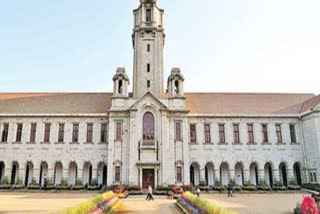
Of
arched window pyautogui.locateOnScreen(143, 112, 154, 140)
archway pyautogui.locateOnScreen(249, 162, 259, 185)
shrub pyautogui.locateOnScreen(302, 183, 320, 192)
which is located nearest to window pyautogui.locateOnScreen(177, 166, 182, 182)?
arched window pyautogui.locateOnScreen(143, 112, 154, 140)

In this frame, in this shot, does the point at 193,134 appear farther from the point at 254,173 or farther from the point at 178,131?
the point at 254,173

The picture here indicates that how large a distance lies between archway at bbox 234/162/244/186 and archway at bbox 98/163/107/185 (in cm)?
1764

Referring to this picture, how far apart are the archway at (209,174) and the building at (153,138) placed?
Result: 0.13 meters

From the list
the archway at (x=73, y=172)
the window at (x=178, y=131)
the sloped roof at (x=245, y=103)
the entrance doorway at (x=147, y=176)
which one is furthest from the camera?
the sloped roof at (x=245, y=103)

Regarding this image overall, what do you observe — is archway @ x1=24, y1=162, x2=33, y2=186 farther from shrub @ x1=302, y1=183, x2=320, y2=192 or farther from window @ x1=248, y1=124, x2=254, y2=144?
shrub @ x1=302, y1=183, x2=320, y2=192

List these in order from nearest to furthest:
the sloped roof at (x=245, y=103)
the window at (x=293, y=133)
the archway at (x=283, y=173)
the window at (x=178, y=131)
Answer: the window at (x=178, y=131) → the archway at (x=283, y=173) → the window at (x=293, y=133) → the sloped roof at (x=245, y=103)

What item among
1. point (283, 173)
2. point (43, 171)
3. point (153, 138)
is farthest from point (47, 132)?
point (283, 173)

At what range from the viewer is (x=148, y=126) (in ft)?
122

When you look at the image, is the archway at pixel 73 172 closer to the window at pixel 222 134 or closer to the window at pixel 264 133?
the window at pixel 222 134

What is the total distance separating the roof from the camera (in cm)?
4094

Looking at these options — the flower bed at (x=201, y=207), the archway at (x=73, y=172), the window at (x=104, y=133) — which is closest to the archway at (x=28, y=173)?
the archway at (x=73, y=172)

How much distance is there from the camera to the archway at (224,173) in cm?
3900

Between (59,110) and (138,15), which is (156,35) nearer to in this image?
(138,15)

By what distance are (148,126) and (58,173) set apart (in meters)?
14.0
